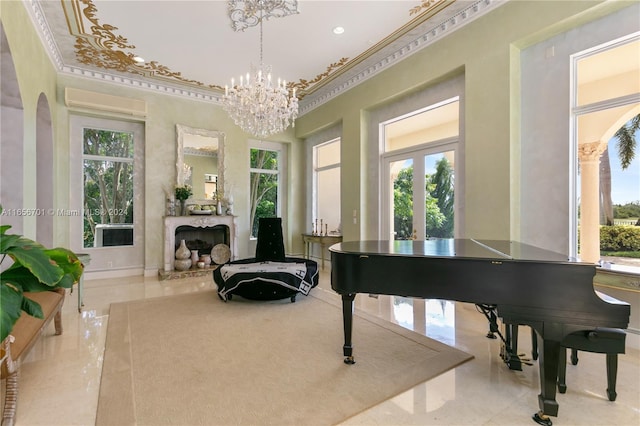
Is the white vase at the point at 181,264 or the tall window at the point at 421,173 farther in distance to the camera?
the white vase at the point at 181,264

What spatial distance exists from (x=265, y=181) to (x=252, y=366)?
546cm

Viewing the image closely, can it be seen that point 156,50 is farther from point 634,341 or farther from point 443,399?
point 634,341

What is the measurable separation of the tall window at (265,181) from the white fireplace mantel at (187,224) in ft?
2.54

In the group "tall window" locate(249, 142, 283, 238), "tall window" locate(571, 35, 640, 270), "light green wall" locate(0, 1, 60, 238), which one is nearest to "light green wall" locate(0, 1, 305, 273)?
"light green wall" locate(0, 1, 60, 238)

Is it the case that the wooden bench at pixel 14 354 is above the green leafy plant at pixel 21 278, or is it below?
below

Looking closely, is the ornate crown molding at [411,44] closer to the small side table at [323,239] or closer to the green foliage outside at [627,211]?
the green foliage outside at [627,211]

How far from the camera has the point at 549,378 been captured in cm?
179

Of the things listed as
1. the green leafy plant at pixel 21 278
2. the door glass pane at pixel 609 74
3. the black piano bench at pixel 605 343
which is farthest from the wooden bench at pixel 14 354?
the door glass pane at pixel 609 74

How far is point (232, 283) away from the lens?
156 inches

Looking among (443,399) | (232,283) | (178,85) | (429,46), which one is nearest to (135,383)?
(232,283)

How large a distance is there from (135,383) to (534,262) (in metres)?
2.75

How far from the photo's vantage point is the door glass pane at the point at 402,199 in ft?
16.4

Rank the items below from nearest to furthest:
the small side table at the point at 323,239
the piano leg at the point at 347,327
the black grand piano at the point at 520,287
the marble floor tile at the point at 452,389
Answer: the black grand piano at the point at 520,287 → the marble floor tile at the point at 452,389 → the piano leg at the point at 347,327 → the small side table at the point at 323,239

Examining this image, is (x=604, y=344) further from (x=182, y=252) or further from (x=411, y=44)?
(x=182, y=252)
